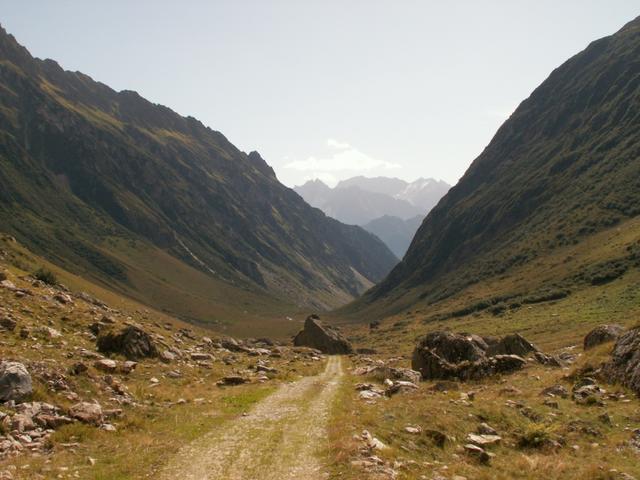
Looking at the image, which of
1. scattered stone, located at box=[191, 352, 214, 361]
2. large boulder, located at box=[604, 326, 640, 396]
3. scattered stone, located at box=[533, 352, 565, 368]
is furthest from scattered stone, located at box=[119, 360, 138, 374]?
scattered stone, located at box=[533, 352, 565, 368]

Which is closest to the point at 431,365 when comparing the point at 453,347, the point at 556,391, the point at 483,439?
the point at 453,347

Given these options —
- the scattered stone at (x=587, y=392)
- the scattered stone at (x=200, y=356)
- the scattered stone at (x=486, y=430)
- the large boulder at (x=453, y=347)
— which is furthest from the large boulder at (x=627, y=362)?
the scattered stone at (x=200, y=356)

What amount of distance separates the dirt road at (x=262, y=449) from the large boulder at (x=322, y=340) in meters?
61.2

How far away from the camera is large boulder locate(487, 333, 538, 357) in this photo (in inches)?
1500

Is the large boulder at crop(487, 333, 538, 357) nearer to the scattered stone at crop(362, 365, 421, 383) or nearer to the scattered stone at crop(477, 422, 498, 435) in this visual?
the scattered stone at crop(362, 365, 421, 383)

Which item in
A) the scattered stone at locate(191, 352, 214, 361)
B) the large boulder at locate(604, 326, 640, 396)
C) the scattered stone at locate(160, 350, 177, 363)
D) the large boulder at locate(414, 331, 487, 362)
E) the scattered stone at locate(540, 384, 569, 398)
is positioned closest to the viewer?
the large boulder at locate(604, 326, 640, 396)

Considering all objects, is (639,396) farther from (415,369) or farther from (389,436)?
(415,369)

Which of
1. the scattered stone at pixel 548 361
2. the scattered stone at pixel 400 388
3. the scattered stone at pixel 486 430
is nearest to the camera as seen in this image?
the scattered stone at pixel 486 430

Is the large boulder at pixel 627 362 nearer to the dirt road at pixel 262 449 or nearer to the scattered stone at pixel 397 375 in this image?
the scattered stone at pixel 397 375

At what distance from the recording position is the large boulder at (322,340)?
282ft

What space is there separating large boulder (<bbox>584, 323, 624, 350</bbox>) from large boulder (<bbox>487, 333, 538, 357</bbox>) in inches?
155

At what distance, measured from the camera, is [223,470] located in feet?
50.8

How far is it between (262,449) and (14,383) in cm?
993

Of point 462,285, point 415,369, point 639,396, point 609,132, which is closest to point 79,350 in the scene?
point 415,369
